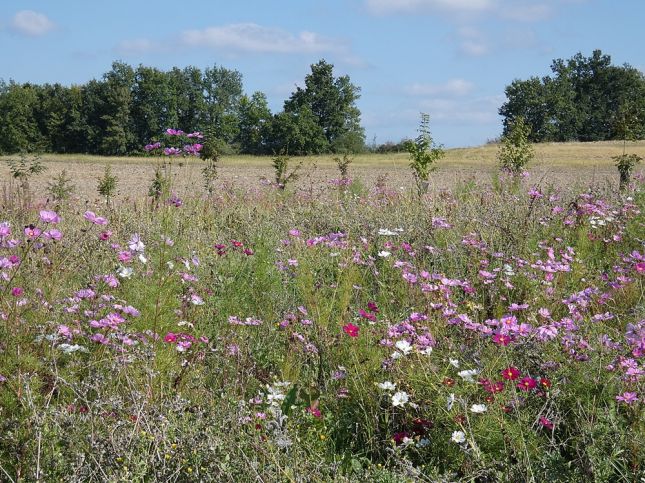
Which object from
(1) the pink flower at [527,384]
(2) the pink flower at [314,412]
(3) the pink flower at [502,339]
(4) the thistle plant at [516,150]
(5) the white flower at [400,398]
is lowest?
(2) the pink flower at [314,412]

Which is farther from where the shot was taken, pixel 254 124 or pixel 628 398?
pixel 254 124

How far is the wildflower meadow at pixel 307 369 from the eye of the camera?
256 cm

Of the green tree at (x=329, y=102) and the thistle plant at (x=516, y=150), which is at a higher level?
the green tree at (x=329, y=102)

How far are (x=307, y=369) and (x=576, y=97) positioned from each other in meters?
93.2

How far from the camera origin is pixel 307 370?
372 cm

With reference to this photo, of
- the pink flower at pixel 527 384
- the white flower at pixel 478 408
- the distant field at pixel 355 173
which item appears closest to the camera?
the white flower at pixel 478 408

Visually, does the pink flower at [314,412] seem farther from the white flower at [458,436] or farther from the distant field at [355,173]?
the distant field at [355,173]

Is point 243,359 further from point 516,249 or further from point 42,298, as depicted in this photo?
point 516,249

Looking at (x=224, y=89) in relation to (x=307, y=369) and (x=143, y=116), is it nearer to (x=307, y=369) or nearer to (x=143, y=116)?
(x=143, y=116)

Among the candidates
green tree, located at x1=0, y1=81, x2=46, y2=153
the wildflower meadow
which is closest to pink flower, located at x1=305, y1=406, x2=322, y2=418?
the wildflower meadow

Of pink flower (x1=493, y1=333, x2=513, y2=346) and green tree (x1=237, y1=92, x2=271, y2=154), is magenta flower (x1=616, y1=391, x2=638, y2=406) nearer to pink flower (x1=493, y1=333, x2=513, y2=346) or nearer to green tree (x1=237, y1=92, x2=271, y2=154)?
pink flower (x1=493, y1=333, x2=513, y2=346)

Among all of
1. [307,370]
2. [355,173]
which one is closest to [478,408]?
[307,370]

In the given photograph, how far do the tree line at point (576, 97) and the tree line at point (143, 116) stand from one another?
19500mm

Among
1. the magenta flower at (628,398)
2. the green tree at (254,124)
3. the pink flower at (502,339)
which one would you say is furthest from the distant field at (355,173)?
the green tree at (254,124)
